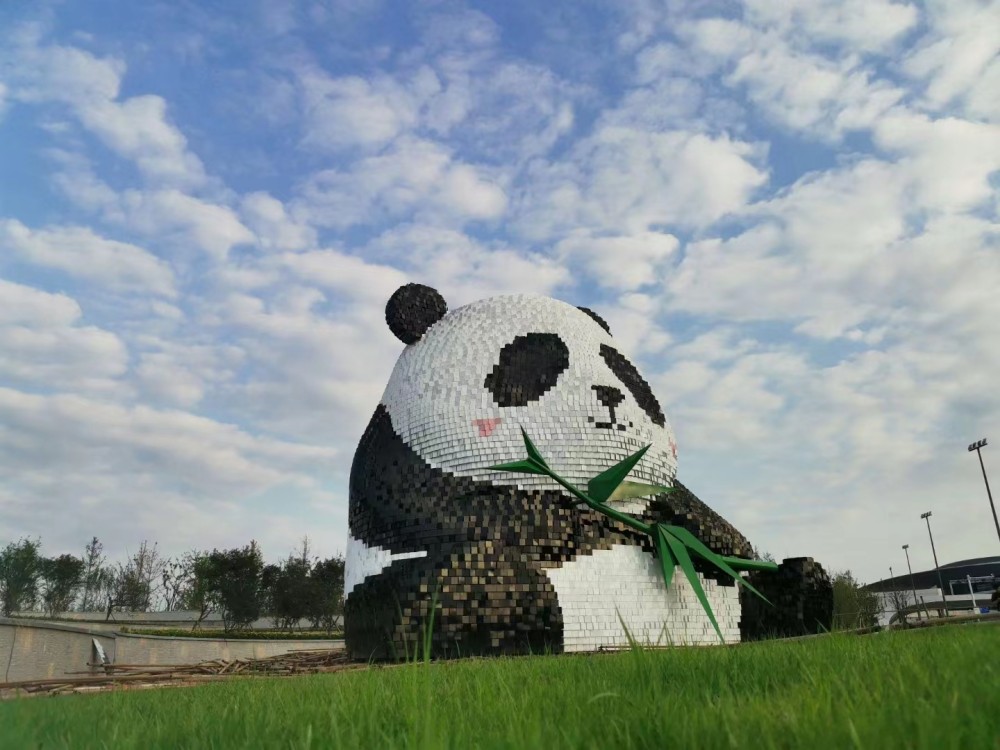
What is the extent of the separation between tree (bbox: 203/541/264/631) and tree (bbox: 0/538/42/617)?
17191mm

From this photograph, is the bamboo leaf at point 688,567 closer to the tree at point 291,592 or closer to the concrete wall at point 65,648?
the concrete wall at point 65,648

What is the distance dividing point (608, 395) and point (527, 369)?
3.41 ft

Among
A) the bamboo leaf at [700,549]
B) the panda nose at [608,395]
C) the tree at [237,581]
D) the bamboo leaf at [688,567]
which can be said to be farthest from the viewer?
the tree at [237,581]

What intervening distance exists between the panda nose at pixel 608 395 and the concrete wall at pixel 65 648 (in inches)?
545

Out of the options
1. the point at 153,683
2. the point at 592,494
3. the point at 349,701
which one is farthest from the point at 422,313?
the point at 349,701

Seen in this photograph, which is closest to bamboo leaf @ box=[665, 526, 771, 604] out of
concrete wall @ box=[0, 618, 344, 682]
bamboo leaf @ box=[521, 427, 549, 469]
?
bamboo leaf @ box=[521, 427, 549, 469]

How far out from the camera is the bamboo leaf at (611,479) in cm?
785

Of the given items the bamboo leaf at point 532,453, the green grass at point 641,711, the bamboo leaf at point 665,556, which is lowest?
the green grass at point 641,711

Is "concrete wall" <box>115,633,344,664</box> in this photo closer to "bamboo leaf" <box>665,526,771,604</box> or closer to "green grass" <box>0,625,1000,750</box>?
"bamboo leaf" <box>665,526,771,604</box>

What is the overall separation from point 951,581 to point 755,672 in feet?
208

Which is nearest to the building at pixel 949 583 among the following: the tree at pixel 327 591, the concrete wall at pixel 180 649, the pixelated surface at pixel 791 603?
the tree at pixel 327 591

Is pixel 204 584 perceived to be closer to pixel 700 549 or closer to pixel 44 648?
pixel 44 648

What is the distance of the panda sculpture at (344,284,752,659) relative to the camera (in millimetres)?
7363

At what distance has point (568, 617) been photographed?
24.1ft
